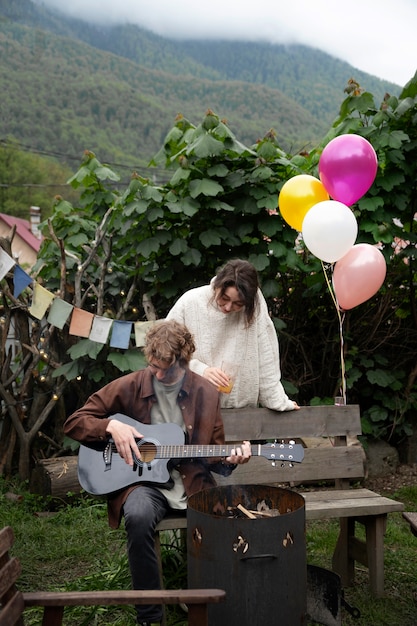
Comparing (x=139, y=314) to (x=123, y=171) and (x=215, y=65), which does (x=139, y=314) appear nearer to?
(x=123, y=171)

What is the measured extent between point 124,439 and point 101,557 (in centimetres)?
159

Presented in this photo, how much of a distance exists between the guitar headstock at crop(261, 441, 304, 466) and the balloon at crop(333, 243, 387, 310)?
1840 mm

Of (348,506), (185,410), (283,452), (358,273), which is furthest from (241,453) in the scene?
(358,273)

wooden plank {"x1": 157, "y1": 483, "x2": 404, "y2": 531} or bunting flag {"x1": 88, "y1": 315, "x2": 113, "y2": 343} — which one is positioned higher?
bunting flag {"x1": 88, "y1": 315, "x2": 113, "y2": 343}

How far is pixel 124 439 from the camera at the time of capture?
3.21 meters

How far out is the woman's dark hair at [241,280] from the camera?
3750 millimetres

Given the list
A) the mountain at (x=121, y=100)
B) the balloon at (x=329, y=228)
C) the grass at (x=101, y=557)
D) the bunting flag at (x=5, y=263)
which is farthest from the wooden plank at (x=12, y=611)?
the mountain at (x=121, y=100)

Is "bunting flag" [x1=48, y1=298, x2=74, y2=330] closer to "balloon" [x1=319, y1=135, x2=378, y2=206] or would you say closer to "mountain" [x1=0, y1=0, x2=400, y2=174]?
"balloon" [x1=319, y1=135, x2=378, y2=206]

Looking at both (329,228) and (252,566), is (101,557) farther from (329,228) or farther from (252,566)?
(329,228)

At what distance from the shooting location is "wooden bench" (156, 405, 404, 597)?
3.85 metres

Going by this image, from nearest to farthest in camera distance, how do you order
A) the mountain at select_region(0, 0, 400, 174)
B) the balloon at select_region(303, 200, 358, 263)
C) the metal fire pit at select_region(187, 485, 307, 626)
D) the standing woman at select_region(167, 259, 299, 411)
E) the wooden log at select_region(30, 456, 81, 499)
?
the metal fire pit at select_region(187, 485, 307, 626), the standing woman at select_region(167, 259, 299, 411), the balloon at select_region(303, 200, 358, 263), the wooden log at select_region(30, 456, 81, 499), the mountain at select_region(0, 0, 400, 174)

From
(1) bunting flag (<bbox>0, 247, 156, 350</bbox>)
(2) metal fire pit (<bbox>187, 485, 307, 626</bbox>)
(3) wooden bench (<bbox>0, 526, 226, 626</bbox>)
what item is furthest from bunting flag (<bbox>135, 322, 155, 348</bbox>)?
(3) wooden bench (<bbox>0, 526, 226, 626</bbox>)

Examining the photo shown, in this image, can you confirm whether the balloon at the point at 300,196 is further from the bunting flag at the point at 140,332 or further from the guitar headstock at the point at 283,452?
the guitar headstock at the point at 283,452

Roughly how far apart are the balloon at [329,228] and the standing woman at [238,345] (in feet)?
2.27
